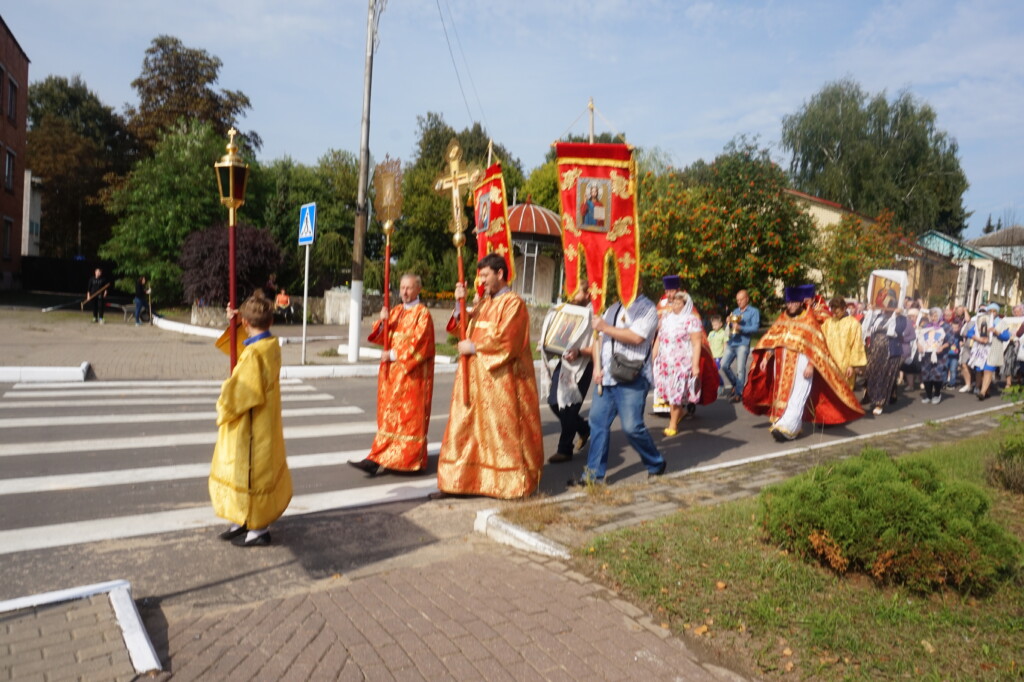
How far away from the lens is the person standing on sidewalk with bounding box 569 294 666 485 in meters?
6.55

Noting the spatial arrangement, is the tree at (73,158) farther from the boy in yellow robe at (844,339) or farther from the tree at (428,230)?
the boy in yellow robe at (844,339)

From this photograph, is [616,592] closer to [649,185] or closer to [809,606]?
[809,606]

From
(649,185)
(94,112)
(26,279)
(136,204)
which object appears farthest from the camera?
(94,112)

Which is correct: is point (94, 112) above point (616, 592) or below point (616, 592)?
above

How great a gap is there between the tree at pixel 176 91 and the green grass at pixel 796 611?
36.0 metres

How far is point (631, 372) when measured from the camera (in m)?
6.59

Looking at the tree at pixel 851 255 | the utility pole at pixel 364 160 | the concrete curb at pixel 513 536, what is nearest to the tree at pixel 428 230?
the tree at pixel 851 255

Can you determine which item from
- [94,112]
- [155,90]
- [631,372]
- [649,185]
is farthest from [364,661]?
[94,112]

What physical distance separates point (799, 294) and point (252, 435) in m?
7.00

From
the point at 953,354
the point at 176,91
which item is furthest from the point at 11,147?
the point at 953,354

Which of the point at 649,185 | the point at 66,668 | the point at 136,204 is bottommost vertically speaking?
the point at 66,668

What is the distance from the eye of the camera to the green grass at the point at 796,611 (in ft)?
11.2

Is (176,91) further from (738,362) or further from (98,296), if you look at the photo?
(738,362)

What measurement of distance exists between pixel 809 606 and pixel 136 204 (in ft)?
87.5
